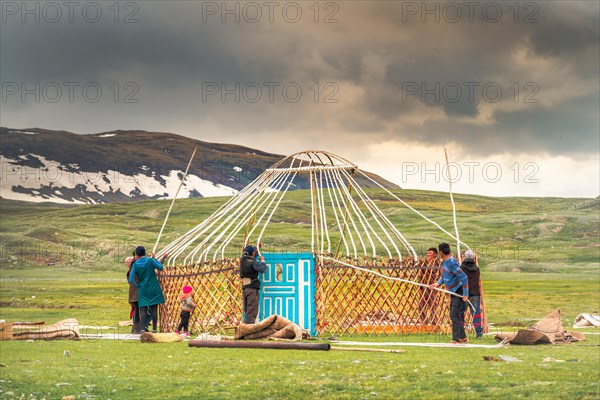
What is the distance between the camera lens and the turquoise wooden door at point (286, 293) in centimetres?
1102

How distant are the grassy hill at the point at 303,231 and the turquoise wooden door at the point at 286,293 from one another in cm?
2591

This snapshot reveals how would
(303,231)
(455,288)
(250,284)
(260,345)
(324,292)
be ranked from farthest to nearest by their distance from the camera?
1. (303,231)
2. (324,292)
3. (250,284)
4. (455,288)
5. (260,345)

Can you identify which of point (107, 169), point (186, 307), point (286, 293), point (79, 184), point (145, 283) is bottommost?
point (186, 307)

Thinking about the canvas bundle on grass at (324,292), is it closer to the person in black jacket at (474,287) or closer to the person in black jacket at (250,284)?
the person in black jacket at (250,284)

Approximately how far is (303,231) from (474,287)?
50.0 m

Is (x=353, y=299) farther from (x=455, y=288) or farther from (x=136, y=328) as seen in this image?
(x=136, y=328)

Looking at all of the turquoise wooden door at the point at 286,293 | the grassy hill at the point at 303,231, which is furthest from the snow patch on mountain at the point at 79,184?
the turquoise wooden door at the point at 286,293

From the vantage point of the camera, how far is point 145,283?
1110cm

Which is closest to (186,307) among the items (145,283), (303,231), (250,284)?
(145,283)

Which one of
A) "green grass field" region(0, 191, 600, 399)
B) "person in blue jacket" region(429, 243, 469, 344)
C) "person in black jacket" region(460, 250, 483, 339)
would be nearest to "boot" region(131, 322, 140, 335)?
"green grass field" region(0, 191, 600, 399)

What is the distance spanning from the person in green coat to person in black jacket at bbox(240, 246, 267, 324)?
3.83ft

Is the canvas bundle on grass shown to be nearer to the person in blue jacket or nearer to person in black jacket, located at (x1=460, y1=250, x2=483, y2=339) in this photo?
person in black jacket, located at (x1=460, y1=250, x2=483, y2=339)

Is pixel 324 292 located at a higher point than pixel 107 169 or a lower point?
lower

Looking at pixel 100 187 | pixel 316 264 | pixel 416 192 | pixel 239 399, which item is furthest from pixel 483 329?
pixel 100 187
